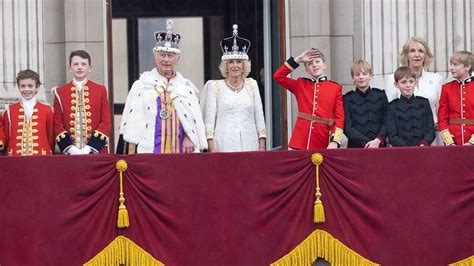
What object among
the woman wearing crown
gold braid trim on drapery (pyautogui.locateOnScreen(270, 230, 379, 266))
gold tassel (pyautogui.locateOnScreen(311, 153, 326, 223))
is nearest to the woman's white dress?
the woman wearing crown

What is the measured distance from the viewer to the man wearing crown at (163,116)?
17031mm

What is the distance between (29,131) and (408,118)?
349cm

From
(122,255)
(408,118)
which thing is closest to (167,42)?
(122,255)

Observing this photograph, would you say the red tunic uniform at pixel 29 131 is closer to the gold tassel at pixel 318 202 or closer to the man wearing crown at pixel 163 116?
the man wearing crown at pixel 163 116

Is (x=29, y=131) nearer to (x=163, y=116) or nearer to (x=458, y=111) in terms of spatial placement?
(x=163, y=116)

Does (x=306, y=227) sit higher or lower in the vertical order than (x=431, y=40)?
lower

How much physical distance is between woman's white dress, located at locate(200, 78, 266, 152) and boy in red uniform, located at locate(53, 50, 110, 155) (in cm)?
97

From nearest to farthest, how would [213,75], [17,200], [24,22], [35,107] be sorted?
[17,200] → [35,107] → [24,22] → [213,75]

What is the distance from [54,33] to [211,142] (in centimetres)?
311

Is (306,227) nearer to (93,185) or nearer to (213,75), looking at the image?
(93,185)

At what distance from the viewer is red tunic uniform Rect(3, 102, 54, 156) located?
17.1 meters

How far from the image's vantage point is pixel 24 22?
19.4 metres

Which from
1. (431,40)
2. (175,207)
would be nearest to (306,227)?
(175,207)

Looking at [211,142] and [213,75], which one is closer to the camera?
[211,142]
